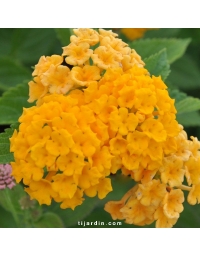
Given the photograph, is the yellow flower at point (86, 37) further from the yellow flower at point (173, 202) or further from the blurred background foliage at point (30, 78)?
the yellow flower at point (173, 202)

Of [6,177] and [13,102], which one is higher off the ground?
[13,102]

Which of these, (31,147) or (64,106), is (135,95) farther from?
(31,147)

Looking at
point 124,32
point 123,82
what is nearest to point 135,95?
point 123,82

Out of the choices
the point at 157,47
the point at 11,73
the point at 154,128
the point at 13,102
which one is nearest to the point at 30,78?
the point at 11,73

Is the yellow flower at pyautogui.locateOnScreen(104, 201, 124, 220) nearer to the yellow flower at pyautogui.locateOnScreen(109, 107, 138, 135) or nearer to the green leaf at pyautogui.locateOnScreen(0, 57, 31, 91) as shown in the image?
the yellow flower at pyautogui.locateOnScreen(109, 107, 138, 135)

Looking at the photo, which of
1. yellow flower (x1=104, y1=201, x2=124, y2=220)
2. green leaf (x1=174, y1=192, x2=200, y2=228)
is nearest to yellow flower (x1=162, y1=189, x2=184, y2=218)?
yellow flower (x1=104, y1=201, x2=124, y2=220)

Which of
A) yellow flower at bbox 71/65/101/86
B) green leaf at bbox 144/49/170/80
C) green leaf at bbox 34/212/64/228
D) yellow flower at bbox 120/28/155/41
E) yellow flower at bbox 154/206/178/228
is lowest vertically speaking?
yellow flower at bbox 154/206/178/228

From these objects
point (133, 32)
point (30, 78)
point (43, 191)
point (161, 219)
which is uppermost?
point (133, 32)

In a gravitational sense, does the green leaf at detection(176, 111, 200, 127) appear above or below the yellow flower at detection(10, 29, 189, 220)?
above

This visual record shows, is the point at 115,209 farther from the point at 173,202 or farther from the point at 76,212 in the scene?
the point at 76,212
